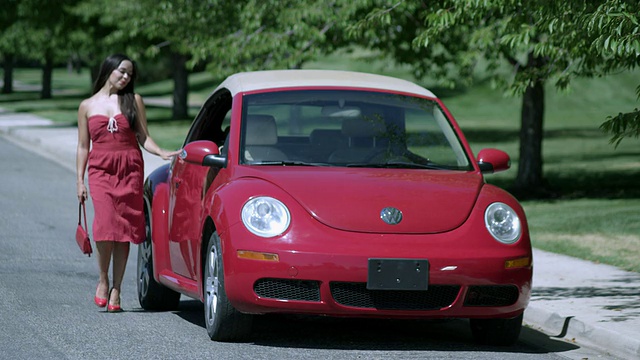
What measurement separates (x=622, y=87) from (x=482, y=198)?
172 feet

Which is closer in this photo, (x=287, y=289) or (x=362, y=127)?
(x=287, y=289)

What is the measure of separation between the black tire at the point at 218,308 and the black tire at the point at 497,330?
55.7 inches

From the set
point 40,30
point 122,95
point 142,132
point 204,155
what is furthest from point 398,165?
point 40,30

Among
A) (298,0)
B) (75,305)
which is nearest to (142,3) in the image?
(298,0)

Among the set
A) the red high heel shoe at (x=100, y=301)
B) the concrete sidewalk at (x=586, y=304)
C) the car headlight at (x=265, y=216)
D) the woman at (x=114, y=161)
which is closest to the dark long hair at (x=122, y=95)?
the woman at (x=114, y=161)

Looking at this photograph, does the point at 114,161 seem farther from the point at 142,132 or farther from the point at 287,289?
the point at 287,289

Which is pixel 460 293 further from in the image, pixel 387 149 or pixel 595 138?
pixel 595 138

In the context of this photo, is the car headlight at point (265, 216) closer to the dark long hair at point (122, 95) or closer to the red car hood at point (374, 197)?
the red car hood at point (374, 197)

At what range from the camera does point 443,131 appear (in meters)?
7.93

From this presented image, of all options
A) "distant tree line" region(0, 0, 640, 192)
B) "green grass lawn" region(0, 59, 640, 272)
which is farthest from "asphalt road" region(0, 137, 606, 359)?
"green grass lawn" region(0, 59, 640, 272)

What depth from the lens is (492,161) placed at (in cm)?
771

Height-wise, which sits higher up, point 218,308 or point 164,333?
point 218,308

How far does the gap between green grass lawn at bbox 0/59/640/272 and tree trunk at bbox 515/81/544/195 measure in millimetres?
466

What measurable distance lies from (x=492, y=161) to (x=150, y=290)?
249cm
